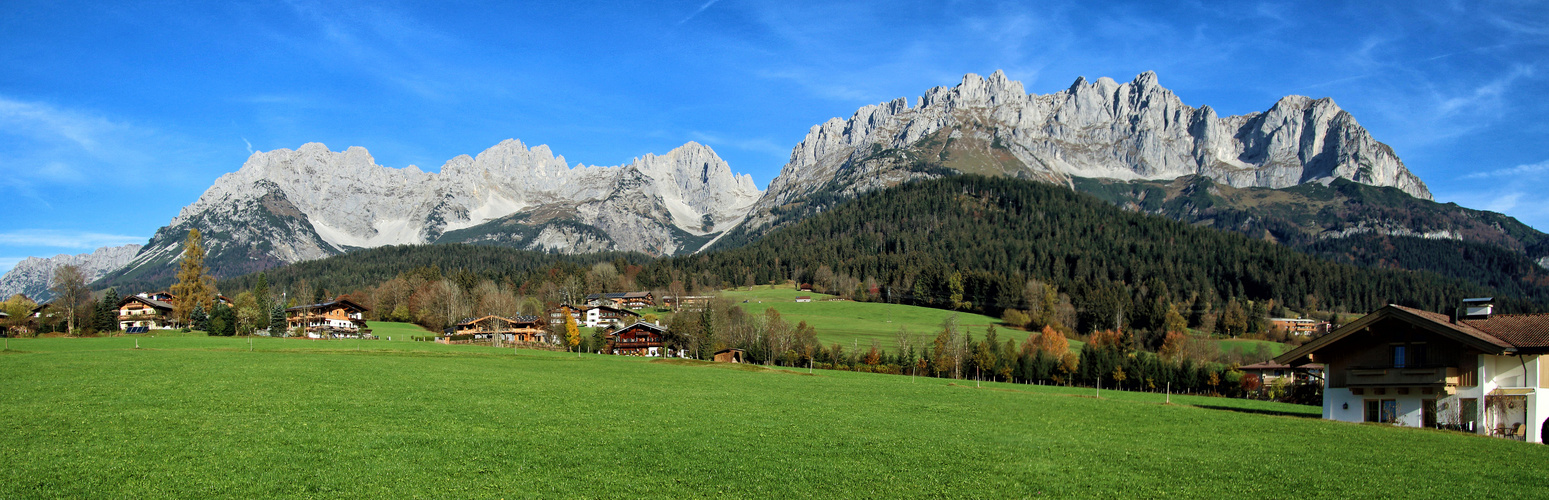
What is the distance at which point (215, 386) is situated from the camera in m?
31.8

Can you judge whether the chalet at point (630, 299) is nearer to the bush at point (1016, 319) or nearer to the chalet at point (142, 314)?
the chalet at point (142, 314)

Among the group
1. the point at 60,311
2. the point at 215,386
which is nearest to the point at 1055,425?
the point at 215,386

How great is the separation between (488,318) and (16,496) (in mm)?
114368

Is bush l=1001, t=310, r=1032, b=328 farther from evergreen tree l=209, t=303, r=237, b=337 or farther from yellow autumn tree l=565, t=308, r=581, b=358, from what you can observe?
evergreen tree l=209, t=303, r=237, b=337

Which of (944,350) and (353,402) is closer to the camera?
(353,402)

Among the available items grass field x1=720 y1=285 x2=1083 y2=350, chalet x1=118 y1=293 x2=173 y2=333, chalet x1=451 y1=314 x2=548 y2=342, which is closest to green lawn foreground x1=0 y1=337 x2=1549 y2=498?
grass field x1=720 y1=285 x2=1083 y2=350

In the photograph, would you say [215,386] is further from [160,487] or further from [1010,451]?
[1010,451]

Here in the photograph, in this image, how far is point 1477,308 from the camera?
34.3 metres

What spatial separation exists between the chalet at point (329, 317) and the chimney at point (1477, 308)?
426ft

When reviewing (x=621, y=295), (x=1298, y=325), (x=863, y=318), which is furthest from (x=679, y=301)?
(x=1298, y=325)

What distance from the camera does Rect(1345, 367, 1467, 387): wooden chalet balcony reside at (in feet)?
93.2

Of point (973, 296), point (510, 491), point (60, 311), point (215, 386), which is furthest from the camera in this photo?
point (973, 296)

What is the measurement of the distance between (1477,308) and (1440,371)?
28.7 feet

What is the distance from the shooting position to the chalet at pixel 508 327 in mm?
120500
